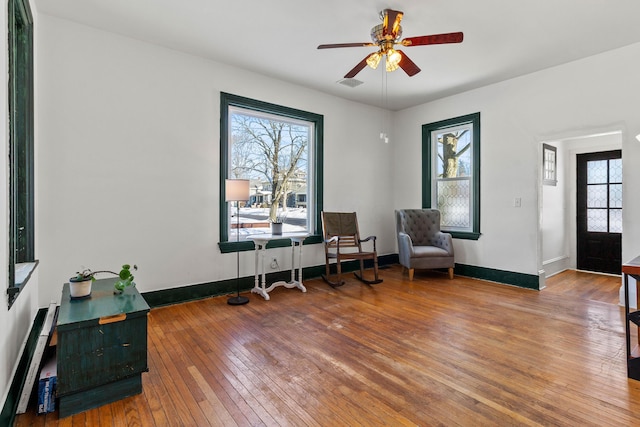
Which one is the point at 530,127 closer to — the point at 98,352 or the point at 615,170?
the point at 615,170

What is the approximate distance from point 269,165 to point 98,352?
3197 millimetres

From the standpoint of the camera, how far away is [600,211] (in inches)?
202

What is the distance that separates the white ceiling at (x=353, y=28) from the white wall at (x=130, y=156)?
0.83 ft

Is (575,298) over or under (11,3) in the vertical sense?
under

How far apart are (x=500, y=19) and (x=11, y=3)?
12.2 ft

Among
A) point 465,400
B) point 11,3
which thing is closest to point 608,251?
point 465,400

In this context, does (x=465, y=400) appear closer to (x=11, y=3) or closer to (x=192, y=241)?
(x=192, y=241)

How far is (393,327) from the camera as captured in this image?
2992 millimetres

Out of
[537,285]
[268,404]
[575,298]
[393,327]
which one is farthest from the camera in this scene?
[537,285]

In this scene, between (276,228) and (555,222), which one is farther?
(555,222)

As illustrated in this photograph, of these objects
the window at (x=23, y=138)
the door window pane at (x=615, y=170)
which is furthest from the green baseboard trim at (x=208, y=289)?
the door window pane at (x=615, y=170)

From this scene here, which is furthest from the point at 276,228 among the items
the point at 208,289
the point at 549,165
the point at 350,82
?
the point at 549,165

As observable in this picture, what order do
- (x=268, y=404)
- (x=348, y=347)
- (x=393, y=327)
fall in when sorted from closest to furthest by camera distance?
(x=268, y=404), (x=348, y=347), (x=393, y=327)

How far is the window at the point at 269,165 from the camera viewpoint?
4.11m
